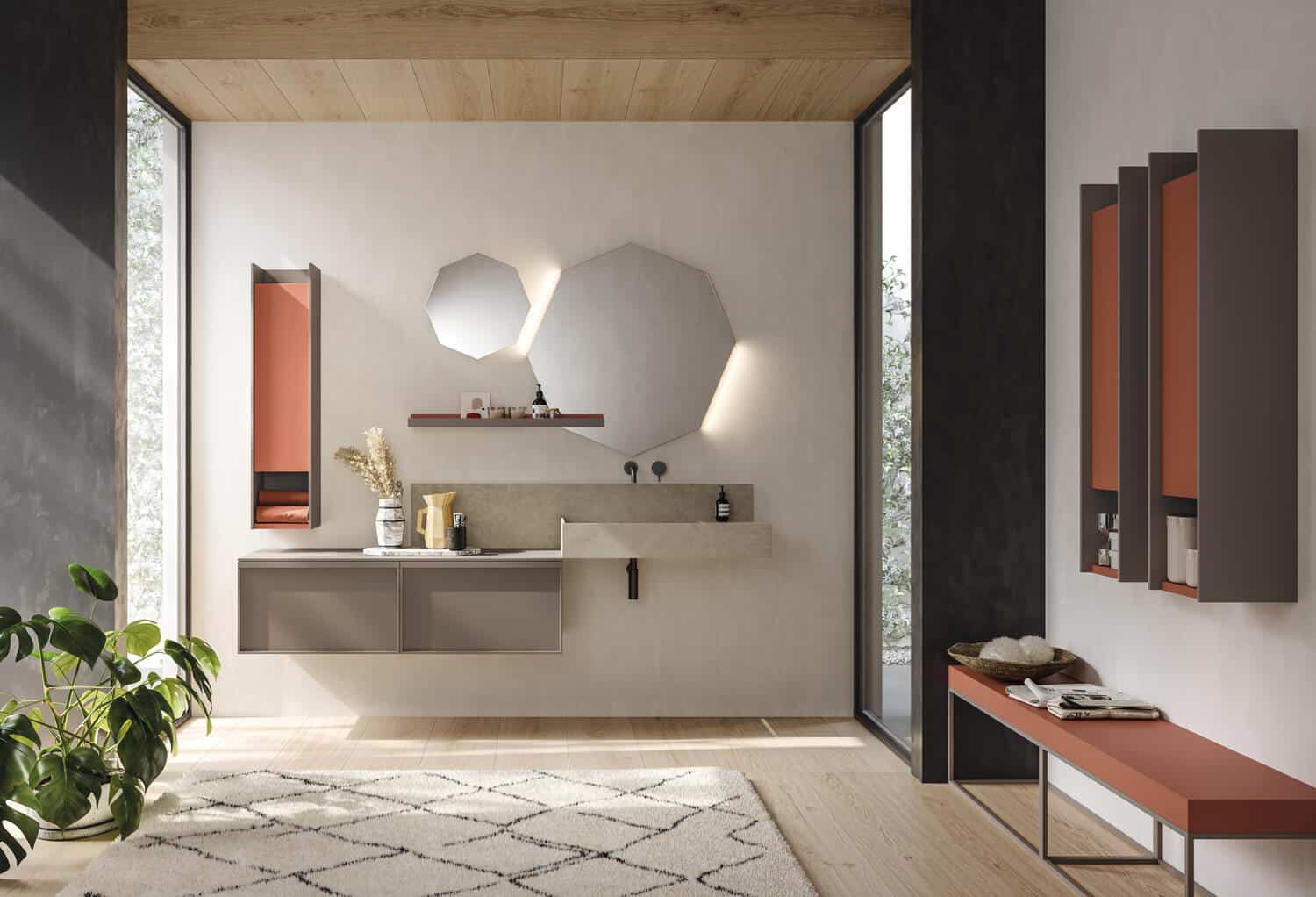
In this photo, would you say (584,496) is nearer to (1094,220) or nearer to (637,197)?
(637,197)

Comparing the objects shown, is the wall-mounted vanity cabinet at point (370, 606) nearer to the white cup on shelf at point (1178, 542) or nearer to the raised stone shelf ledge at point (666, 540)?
the raised stone shelf ledge at point (666, 540)

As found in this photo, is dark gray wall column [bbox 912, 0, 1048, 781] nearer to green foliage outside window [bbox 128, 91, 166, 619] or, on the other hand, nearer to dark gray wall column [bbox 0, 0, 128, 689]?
dark gray wall column [bbox 0, 0, 128, 689]

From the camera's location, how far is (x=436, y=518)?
4.73m

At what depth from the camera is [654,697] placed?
4.91 m

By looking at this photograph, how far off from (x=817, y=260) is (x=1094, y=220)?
5.84 feet

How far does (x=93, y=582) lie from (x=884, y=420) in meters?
2.95

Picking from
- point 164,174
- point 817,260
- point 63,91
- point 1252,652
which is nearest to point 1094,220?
point 1252,652

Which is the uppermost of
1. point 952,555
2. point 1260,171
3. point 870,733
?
point 1260,171

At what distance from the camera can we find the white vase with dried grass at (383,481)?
468cm

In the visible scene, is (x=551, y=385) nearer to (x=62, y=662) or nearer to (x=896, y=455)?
(x=896, y=455)

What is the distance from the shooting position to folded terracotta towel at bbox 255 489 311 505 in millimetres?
4758

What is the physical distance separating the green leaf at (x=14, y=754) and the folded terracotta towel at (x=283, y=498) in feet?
6.32

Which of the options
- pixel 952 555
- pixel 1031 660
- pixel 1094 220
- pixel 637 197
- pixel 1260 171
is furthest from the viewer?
pixel 637 197

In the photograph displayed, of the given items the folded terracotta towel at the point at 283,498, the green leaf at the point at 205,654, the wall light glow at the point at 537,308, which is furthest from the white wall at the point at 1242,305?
the folded terracotta towel at the point at 283,498
